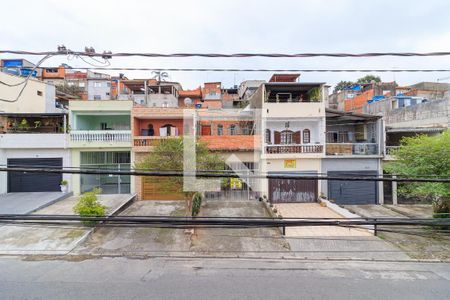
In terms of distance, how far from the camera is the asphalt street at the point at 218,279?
5.38 metres

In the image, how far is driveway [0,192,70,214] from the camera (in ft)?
35.6

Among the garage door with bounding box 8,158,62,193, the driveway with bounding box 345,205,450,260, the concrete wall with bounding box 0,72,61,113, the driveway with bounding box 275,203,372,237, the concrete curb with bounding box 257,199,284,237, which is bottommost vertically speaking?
the driveway with bounding box 345,205,450,260

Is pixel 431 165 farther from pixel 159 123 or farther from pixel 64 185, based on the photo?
pixel 64 185

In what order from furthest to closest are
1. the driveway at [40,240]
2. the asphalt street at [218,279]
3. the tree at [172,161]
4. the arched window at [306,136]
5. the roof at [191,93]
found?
the roof at [191,93] → the arched window at [306,136] → the tree at [172,161] → the driveway at [40,240] → the asphalt street at [218,279]

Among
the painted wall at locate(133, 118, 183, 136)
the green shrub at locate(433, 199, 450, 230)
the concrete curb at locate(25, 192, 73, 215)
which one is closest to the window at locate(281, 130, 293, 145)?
the painted wall at locate(133, 118, 183, 136)

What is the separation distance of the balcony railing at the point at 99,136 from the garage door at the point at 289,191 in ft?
31.4

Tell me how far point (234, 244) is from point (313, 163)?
8.01m

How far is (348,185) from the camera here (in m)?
14.1

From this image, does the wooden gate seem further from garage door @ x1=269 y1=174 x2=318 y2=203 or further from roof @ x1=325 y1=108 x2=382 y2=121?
roof @ x1=325 y1=108 x2=382 y2=121

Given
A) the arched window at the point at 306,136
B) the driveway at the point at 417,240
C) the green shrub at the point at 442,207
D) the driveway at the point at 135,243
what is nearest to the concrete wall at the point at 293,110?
the arched window at the point at 306,136

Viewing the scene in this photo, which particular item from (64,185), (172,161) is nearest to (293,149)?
(172,161)

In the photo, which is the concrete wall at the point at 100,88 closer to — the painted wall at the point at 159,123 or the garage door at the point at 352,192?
the painted wall at the point at 159,123

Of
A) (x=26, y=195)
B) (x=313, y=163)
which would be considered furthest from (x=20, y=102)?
(x=313, y=163)

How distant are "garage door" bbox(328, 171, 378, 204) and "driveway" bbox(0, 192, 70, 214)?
16076mm
